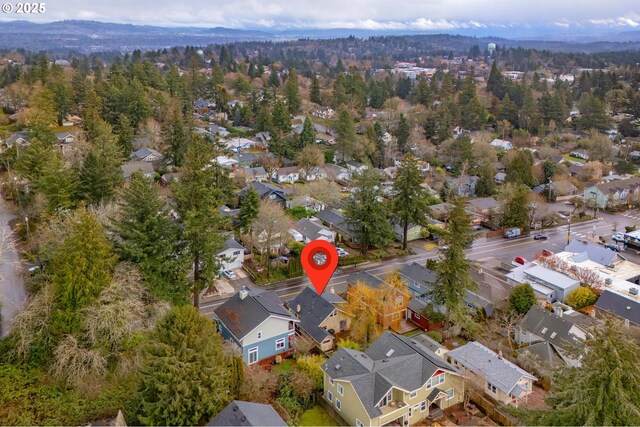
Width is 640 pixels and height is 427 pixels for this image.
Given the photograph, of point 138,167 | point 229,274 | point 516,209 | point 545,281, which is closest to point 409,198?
point 545,281

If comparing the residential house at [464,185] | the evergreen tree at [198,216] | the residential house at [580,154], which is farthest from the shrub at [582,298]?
the residential house at [580,154]

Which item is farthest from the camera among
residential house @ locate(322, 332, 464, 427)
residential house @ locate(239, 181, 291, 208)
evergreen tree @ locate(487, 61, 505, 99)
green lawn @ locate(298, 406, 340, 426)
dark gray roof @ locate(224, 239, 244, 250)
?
evergreen tree @ locate(487, 61, 505, 99)

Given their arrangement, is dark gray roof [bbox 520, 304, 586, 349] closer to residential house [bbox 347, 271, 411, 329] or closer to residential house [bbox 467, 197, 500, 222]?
residential house [bbox 347, 271, 411, 329]

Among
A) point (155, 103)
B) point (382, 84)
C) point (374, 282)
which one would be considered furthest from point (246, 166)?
point (382, 84)

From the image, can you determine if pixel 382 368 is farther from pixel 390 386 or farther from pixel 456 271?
pixel 456 271

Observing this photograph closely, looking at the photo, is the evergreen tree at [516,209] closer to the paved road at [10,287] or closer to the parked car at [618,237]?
the parked car at [618,237]

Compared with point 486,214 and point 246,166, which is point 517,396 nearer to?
point 486,214

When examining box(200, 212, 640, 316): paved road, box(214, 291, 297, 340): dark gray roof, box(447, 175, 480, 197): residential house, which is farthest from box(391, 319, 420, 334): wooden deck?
box(447, 175, 480, 197): residential house
